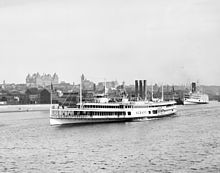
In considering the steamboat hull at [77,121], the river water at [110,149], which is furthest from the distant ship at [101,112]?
the river water at [110,149]

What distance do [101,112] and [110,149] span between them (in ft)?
106

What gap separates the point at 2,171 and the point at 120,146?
682 inches

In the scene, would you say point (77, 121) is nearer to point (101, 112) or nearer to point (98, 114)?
point (98, 114)

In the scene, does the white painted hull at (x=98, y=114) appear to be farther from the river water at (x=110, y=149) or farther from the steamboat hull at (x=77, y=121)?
the river water at (x=110, y=149)

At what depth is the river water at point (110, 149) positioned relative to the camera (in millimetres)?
45875

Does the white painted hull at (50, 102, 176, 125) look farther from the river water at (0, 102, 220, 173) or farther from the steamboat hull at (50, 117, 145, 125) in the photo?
the river water at (0, 102, 220, 173)

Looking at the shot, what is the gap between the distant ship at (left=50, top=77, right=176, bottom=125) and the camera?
85125 mm

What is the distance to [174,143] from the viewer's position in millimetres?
60094

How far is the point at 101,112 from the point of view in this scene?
87.9m

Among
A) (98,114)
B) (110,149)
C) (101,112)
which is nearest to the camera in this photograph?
(110,149)

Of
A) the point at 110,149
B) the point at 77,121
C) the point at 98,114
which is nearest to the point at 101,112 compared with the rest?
the point at 98,114

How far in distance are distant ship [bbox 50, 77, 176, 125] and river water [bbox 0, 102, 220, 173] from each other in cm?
418

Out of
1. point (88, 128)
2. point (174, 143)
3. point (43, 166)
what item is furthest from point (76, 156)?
point (88, 128)

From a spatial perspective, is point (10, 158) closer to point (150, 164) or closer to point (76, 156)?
point (76, 156)
